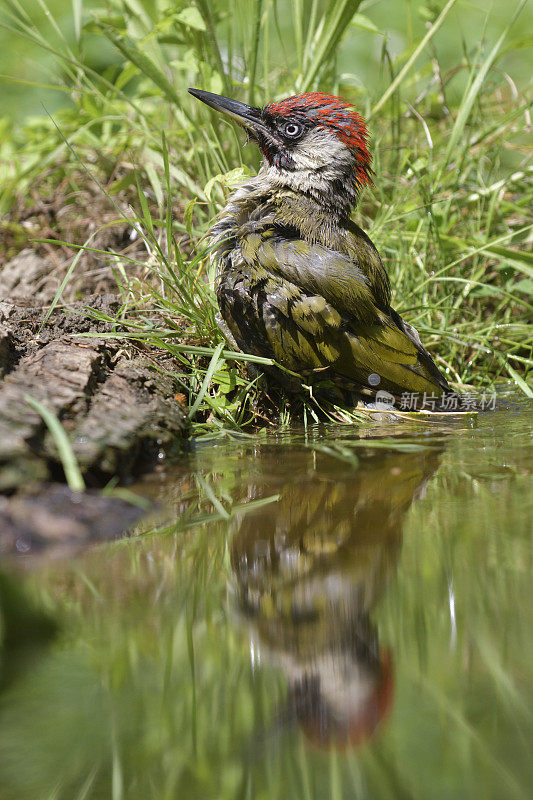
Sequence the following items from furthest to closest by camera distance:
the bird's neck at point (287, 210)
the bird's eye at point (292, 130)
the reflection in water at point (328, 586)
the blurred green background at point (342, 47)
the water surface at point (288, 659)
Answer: the blurred green background at point (342, 47), the bird's eye at point (292, 130), the bird's neck at point (287, 210), the reflection in water at point (328, 586), the water surface at point (288, 659)

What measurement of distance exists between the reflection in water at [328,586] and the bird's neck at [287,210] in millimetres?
1395

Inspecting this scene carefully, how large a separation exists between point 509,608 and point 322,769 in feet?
1.62

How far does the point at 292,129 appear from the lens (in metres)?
3.64

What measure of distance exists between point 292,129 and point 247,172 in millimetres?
295

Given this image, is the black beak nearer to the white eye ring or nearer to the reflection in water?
the white eye ring

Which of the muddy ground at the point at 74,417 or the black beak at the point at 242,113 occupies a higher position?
the black beak at the point at 242,113

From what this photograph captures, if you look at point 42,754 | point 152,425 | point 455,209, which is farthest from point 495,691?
point 455,209

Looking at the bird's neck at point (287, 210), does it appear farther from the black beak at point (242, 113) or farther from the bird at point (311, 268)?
the black beak at point (242, 113)

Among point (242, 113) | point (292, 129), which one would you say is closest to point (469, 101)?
point (292, 129)

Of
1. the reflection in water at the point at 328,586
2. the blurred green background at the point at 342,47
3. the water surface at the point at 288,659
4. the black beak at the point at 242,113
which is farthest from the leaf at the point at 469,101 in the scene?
the water surface at the point at 288,659

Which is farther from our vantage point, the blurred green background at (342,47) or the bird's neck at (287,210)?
the blurred green background at (342,47)

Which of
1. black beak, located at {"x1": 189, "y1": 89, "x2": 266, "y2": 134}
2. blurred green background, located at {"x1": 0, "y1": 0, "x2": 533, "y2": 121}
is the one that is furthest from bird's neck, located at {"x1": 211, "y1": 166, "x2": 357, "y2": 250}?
blurred green background, located at {"x1": 0, "y1": 0, "x2": 533, "y2": 121}

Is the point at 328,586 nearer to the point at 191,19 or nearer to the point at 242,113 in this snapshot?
the point at 242,113

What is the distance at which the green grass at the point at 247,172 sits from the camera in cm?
341
